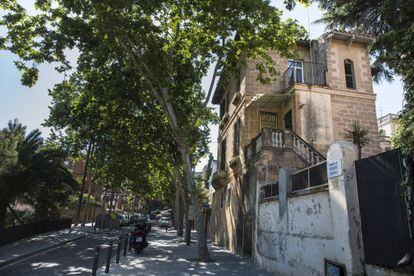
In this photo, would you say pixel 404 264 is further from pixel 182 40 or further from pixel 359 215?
pixel 182 40

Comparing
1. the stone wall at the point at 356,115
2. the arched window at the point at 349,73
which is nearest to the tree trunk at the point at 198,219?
the stone wall at the point at 356,115

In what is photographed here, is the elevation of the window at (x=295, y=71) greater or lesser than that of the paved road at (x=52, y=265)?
greater

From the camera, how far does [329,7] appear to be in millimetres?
15938

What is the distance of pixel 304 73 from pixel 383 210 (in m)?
13.5

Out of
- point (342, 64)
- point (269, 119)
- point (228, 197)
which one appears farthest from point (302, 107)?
point (228, 197)

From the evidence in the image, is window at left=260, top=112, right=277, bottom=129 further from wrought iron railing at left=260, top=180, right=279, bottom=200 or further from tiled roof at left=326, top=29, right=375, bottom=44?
wrought iron railing at left=260, top=180, right=279, bottom=200

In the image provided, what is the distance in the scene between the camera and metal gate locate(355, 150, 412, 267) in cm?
546

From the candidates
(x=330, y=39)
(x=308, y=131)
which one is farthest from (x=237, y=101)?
(x=330, y=39)

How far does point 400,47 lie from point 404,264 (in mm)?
3264

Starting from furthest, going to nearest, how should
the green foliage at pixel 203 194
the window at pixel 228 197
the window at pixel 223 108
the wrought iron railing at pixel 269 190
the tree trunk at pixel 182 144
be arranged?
the green foliage at pixel 203 194, the window at pixel 223 108, the window at pixel 228 197, the tree trunk at pixel 182 144, the wrought iron railing at pixel 269 190

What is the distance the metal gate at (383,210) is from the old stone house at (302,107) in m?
7.53

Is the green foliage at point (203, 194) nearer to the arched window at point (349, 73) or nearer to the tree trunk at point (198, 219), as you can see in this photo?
the arched window at point (349, 73)

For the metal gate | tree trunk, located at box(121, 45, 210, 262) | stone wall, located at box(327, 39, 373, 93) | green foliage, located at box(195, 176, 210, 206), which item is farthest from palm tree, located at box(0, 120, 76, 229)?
green foliage, located at box(195, 176, 210, 206)

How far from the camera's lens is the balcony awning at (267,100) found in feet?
53.7
